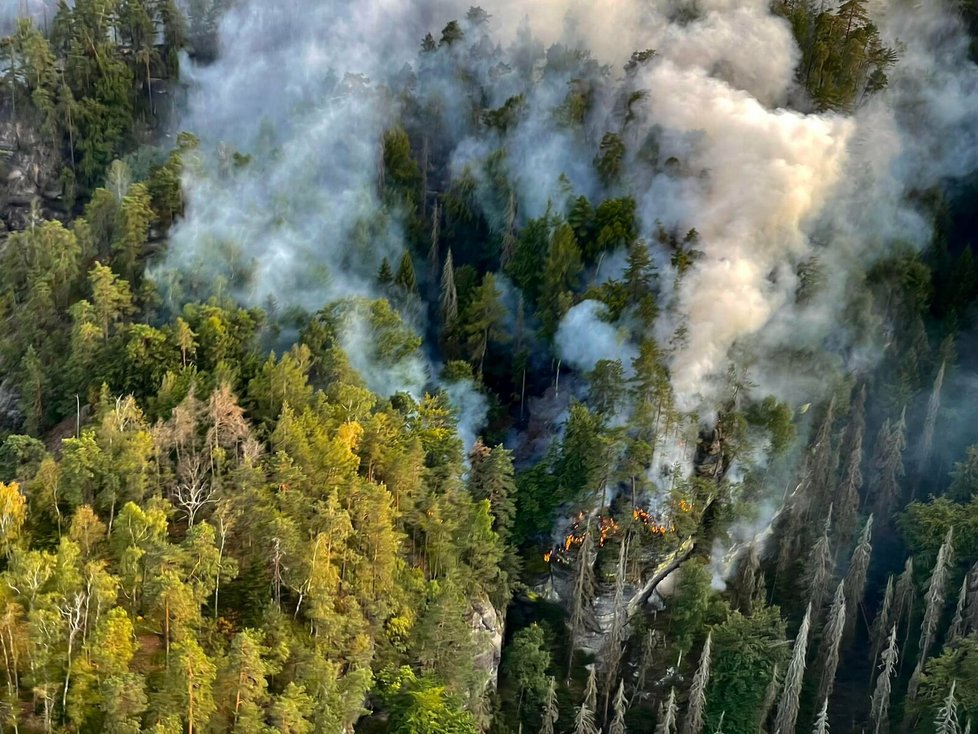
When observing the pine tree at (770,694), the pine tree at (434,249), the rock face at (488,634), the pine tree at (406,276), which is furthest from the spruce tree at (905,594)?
the pine tree at (434,249)

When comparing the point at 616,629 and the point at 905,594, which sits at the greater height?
the point at 905,594

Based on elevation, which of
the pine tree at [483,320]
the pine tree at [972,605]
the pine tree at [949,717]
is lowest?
the pine tree at [949,717]

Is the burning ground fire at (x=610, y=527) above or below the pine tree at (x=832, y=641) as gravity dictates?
above

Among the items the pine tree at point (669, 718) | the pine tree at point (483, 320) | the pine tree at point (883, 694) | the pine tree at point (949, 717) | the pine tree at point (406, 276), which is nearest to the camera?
the pine tree at point (949, 717)

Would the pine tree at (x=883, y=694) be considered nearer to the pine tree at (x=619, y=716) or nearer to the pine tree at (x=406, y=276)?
the pine tree at (x=619, y=716)

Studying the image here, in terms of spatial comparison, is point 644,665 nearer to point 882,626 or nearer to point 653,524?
point 653,524

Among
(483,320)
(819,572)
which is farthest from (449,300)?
(819,572)

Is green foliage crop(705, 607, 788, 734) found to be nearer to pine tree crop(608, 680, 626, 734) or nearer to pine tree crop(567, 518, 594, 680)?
pine tree crop(608, 680, 626, 734)

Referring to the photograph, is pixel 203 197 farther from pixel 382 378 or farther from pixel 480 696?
pixel 480 696
